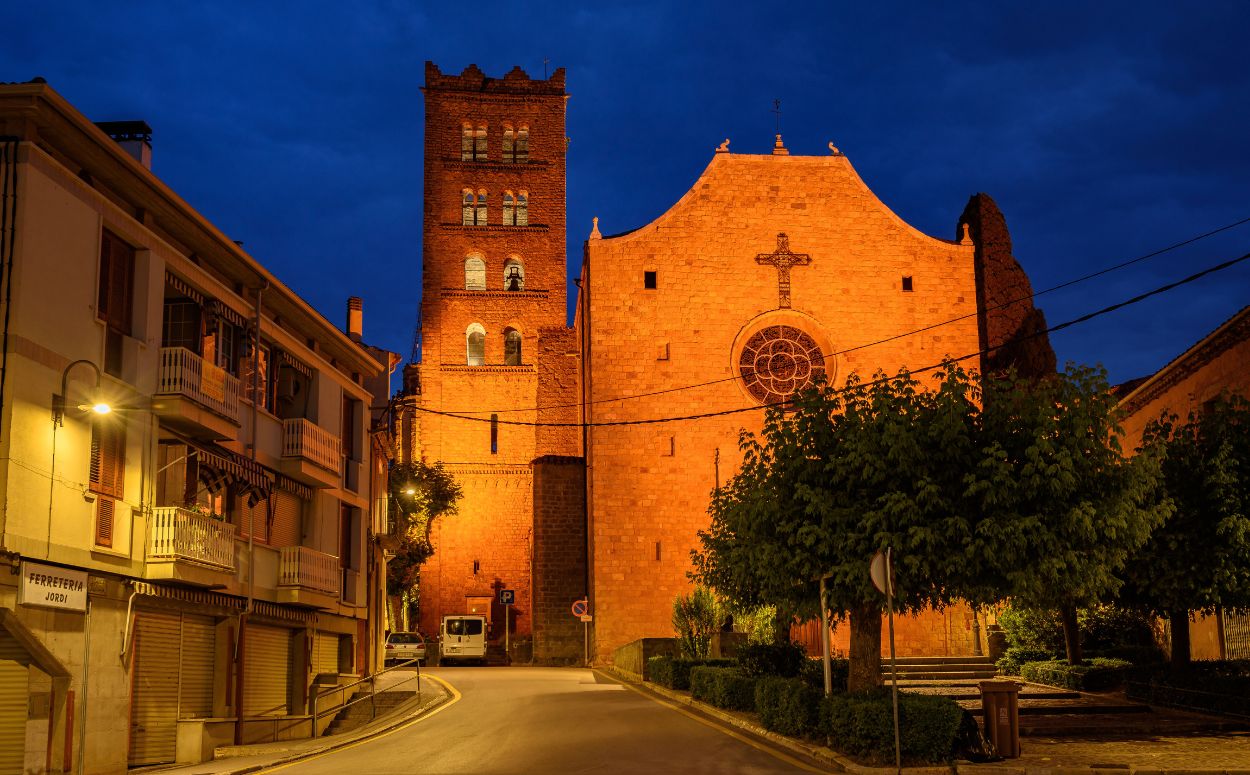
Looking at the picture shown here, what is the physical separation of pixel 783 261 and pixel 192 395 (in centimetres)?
2809

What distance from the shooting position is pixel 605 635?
41062 mm

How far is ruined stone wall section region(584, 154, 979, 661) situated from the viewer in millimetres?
41531

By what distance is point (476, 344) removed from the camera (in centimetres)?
6200

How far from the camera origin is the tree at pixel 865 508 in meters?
17.1

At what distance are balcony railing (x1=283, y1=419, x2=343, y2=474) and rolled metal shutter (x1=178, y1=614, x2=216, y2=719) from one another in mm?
4209

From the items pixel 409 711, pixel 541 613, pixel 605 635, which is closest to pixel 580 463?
pixel 541 613

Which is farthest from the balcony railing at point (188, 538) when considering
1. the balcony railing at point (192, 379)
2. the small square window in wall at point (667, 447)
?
the small square window in wall at point (667, 447)

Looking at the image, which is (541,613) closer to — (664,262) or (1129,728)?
(664,262)

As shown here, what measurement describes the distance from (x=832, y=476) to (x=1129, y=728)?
6108mm

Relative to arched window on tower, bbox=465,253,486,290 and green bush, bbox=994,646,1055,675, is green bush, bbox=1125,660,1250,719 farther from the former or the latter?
arched window on tower, bbox=465,253,486,290

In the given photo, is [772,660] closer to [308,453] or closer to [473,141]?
[308,453]

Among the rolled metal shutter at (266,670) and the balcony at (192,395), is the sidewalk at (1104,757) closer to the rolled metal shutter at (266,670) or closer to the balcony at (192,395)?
the rolled metal shutter at (266,670)

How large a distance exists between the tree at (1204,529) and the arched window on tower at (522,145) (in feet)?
157

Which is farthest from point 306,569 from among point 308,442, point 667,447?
point 667,447
